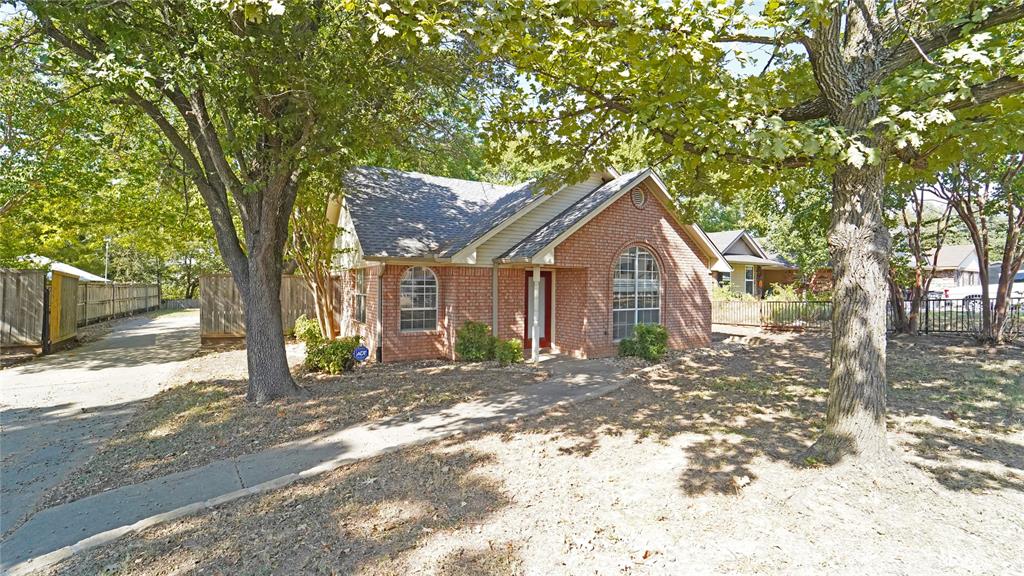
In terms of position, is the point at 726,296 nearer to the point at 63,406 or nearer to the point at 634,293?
the point at 634,293

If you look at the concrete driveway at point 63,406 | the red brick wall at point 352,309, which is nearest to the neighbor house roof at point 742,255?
the red brick wall at point 352,309

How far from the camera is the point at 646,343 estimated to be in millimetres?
11938

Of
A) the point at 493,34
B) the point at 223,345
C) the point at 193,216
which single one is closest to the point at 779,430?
the point at 493,34

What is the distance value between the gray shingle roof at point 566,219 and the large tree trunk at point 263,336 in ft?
18.0

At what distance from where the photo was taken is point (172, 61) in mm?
6090

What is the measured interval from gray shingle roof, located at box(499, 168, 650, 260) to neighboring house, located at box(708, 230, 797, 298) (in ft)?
49.4

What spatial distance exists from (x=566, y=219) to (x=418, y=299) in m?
4.41

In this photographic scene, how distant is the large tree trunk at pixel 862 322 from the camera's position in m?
4.86

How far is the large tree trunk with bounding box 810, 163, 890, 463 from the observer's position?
16.0ft

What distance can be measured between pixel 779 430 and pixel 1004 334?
12763mm

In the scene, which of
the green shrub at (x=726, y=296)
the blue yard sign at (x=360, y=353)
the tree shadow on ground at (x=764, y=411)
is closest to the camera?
the tree shadow on ground at (x=764, y=411)

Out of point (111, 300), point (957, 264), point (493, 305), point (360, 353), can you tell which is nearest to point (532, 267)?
point (493, 305)

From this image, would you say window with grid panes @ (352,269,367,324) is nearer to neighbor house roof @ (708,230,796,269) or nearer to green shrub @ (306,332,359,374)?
green shrub @ (306,332,359,374)

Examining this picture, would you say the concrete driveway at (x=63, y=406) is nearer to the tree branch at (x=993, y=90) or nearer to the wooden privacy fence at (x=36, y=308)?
the wooden privacy fence at (x=36, y=308)
